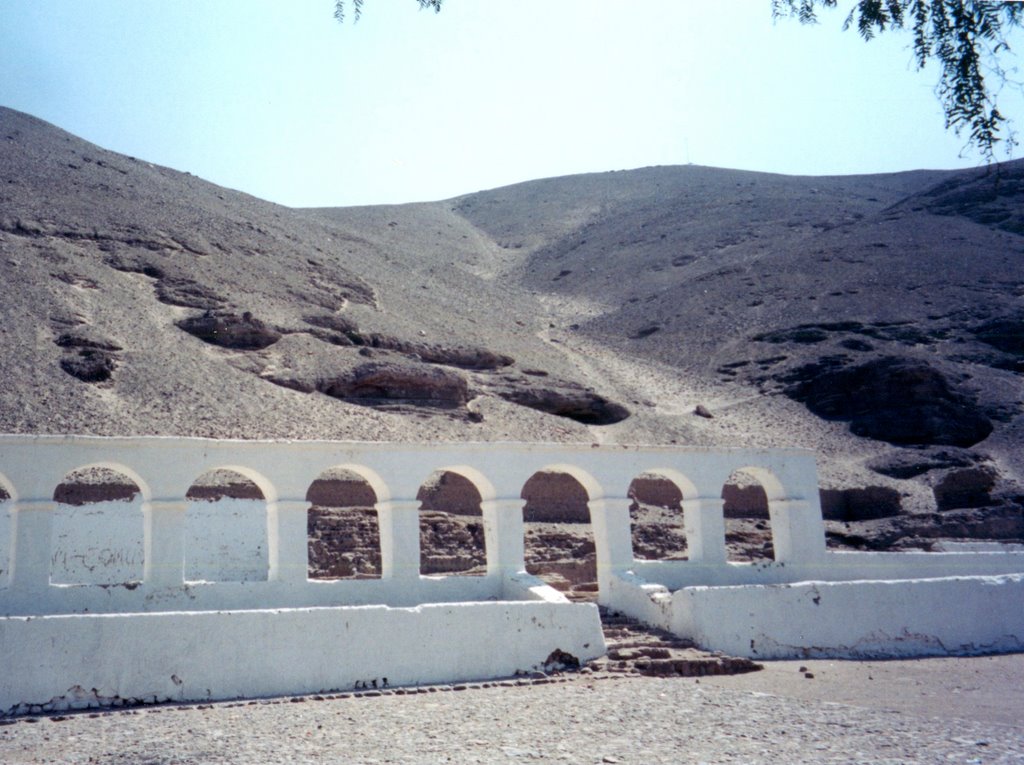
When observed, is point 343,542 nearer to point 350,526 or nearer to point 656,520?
point 350,526

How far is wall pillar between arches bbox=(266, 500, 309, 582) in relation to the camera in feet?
47.3

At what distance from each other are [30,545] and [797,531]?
11367 mm

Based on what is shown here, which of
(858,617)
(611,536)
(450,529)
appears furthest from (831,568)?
(450,529)

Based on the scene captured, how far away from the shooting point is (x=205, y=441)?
13828 millimetres

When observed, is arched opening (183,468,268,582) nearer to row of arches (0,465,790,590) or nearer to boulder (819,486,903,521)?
row of arches (0,465,790,590)

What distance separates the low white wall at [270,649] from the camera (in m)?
10.6

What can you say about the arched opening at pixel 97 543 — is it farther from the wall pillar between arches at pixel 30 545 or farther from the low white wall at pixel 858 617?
the low white wall at pixel 858 617

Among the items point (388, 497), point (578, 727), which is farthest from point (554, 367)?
point (578, 727)

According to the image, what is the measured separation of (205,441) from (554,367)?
22896 mm

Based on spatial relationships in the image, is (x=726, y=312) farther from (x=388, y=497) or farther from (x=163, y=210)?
(x=388, y=497)

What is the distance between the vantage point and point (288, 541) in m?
14.5

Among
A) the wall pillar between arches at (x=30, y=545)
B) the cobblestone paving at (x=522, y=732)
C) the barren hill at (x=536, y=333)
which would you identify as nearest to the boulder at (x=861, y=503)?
the barren hill at (x=536, y=333)

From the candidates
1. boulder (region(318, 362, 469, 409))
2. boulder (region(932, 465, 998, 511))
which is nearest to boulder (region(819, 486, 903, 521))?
boulder (region(932, 465, 998, 511))

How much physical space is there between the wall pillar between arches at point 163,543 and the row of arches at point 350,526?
6.58 ft
